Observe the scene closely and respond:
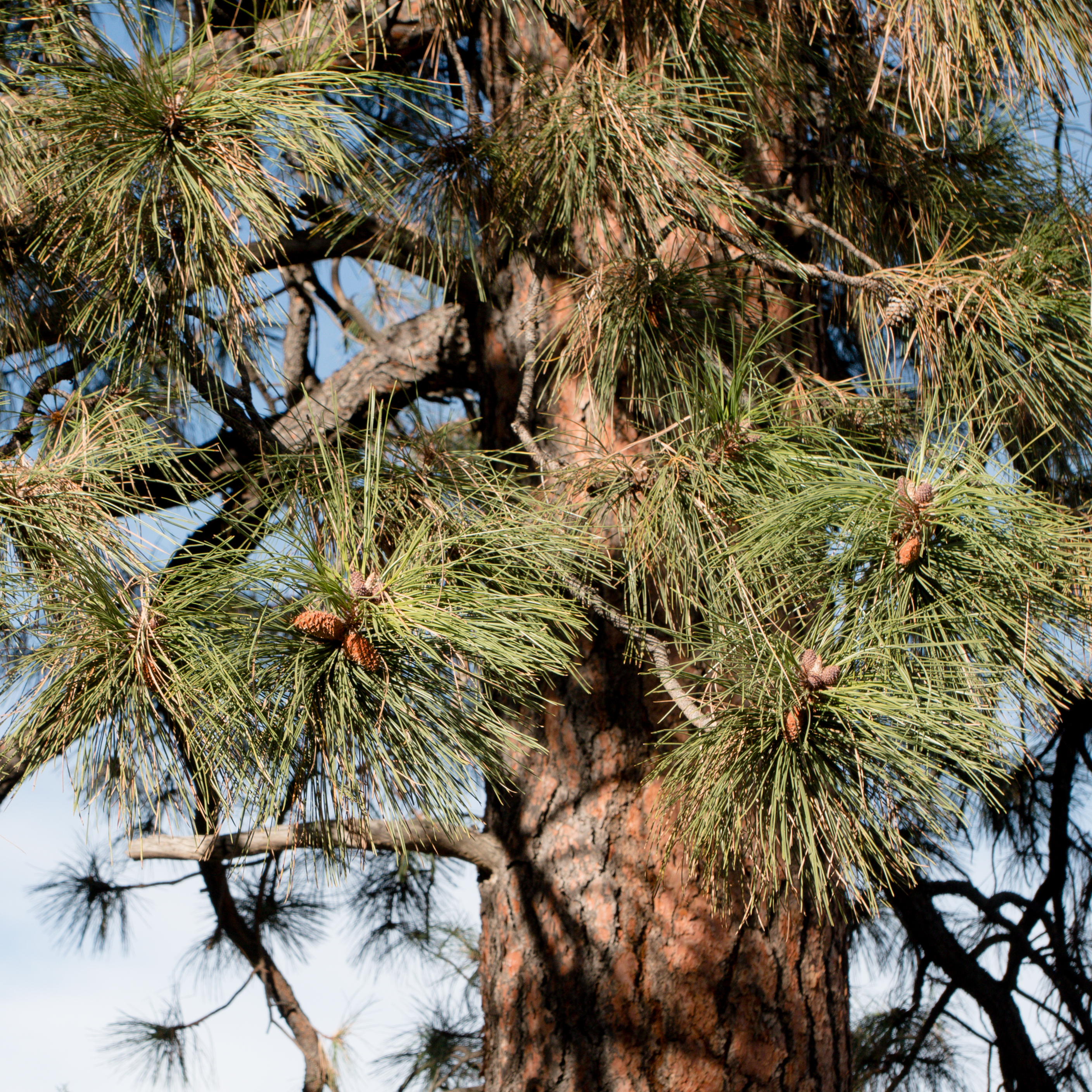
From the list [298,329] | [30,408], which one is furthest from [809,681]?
[298,329]

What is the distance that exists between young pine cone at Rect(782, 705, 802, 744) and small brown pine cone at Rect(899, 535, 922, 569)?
15 cm

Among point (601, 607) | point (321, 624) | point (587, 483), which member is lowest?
point (321, 624)

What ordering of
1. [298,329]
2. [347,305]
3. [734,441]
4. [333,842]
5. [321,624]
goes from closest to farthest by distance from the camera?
1. [321,624]
2. [333,842]
3. [734,441]
4. [298,329]
5. [347,305]

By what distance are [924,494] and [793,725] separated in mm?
204

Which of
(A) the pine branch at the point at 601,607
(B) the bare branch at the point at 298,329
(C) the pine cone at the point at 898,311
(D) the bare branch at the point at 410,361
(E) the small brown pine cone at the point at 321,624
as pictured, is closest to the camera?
(E) the small brown pine cone at the point at 321,624

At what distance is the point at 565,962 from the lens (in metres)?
1.18

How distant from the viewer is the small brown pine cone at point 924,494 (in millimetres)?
839

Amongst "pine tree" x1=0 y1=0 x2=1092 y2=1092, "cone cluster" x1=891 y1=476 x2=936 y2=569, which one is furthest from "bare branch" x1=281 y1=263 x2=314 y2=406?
"cone cluster" x1=891 y1=476 x2=936 y2=569

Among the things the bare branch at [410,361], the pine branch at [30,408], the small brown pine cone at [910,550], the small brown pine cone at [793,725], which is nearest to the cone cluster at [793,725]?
the small brown pine cone at [793,725]

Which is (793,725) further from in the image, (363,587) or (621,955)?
(621,955)

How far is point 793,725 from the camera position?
0.84 metres

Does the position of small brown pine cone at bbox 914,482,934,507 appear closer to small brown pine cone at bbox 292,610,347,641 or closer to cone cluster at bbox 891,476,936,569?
cone cluster at bbox 891,476,936,569

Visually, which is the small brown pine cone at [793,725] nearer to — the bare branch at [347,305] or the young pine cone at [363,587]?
the young pine cone at [363,587]

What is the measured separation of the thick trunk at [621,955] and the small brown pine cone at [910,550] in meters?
0.39
